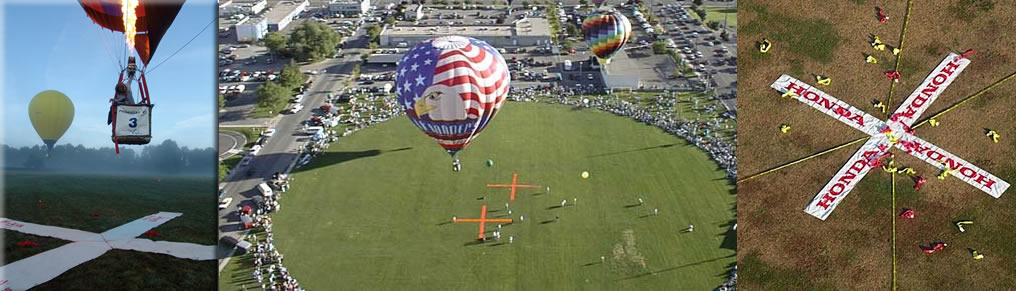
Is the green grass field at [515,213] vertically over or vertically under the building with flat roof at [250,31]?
under

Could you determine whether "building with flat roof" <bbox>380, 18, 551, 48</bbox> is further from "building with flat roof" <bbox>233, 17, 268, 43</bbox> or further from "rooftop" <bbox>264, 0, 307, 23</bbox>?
"rooftop" <bbox>264, 0, 307, 23</bbox>

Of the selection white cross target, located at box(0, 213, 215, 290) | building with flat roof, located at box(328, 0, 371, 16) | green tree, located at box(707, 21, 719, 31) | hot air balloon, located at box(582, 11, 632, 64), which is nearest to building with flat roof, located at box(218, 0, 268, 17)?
building with flat roof, located at box(328, 0, 371, 16)

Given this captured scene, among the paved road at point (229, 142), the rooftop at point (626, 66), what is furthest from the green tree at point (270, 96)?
the rooftop at point (626, 66)

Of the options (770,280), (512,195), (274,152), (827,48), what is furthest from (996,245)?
(274,152)

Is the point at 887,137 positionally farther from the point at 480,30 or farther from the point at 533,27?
the point at 480,30

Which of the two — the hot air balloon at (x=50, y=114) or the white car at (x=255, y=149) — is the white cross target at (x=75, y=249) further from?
the white car at (x=255, y=149)

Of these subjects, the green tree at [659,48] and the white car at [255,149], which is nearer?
the white car at [255,149]
